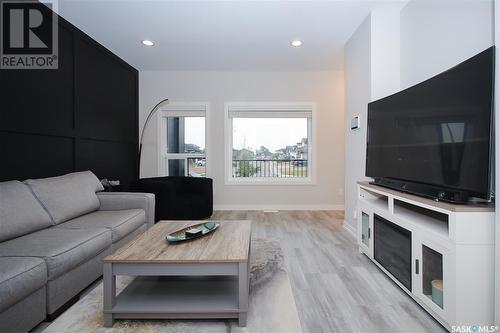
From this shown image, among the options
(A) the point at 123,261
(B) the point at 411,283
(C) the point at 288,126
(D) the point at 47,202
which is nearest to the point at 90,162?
(D) the point at 47,202

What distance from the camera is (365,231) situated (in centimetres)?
238

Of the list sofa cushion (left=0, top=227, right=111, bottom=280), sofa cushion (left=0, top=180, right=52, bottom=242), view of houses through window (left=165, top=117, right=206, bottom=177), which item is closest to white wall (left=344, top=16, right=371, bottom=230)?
view of houses through window (left=165, top=117, right=206, bottom=177)

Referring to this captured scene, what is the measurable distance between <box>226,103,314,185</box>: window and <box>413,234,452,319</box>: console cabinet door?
9.84 ft

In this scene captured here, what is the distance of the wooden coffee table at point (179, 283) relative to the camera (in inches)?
52.0

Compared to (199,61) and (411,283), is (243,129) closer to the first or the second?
(199,61)

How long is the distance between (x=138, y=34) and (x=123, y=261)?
9.86 ft

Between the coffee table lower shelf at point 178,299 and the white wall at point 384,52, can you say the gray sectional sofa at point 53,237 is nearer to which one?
the coffee table lower shelf at point 178,299

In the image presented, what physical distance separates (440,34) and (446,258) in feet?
6.18

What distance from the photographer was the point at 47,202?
6.61 feet

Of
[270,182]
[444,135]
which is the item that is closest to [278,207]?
[270,182]

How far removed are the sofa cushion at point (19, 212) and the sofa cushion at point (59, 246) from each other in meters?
0.05

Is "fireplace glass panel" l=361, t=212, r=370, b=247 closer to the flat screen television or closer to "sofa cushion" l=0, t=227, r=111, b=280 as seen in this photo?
the flat screen television

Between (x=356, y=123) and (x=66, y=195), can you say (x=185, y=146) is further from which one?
(x=356, y=123)

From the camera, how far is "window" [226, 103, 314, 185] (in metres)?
4.55
